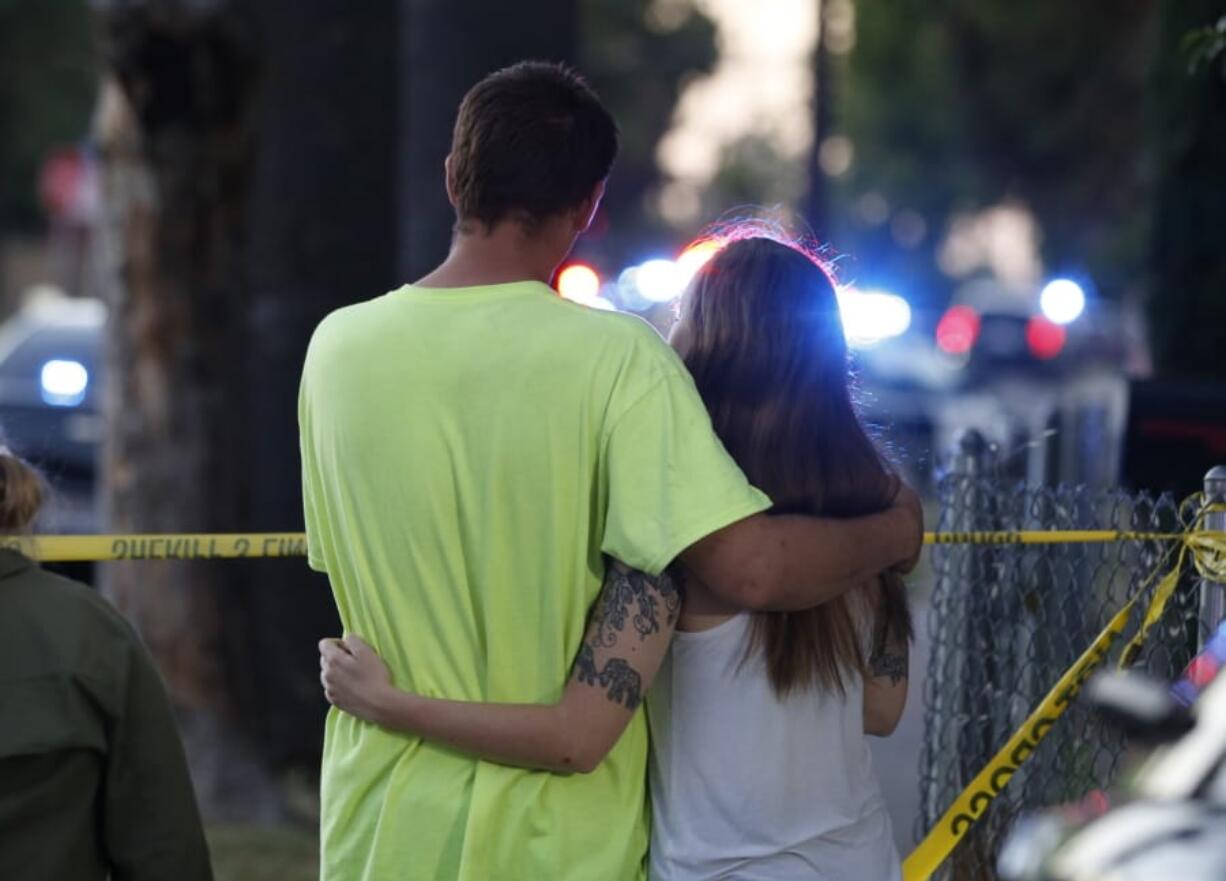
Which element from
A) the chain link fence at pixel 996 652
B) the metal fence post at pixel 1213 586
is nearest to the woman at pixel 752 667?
the metal fence post at pixel 1213 586

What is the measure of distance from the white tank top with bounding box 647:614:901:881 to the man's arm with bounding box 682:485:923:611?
3.8 inches

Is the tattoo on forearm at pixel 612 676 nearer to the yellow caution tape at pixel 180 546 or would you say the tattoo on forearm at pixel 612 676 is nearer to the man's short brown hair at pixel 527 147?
the man's short brown hair at pixel 527 147

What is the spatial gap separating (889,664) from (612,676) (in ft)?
1.61

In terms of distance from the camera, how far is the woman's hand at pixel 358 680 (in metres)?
2.78

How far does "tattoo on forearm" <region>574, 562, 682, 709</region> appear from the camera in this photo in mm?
2738

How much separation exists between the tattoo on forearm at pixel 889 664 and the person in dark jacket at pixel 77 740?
1.05 m

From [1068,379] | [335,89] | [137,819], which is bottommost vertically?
[1068,379]

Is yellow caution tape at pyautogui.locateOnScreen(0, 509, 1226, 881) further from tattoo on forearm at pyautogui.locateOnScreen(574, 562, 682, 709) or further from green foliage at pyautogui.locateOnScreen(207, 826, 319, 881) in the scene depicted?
green foliage at pyautogui.locateOnScreen(207, 826, 319, 881)

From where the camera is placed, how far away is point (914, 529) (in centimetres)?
295

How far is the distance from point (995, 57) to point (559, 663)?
38.8 metres

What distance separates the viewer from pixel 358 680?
280 centimetres

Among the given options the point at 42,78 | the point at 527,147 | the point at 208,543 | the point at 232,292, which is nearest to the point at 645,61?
the point at 42,78

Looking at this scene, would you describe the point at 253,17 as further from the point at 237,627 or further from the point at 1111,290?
the point at 1111,290

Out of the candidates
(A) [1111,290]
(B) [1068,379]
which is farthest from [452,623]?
(A) [1111,290]
